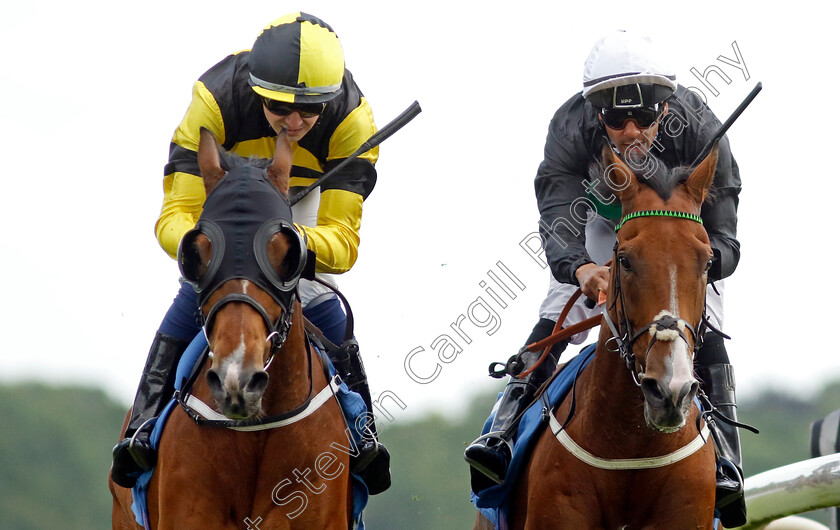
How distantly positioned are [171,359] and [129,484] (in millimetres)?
730

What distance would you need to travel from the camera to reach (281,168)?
7.38 metres

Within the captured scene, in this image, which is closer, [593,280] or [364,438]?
[593,280]

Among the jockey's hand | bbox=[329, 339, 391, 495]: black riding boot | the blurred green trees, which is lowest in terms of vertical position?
the blurred green trees

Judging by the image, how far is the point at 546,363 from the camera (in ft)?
27.7

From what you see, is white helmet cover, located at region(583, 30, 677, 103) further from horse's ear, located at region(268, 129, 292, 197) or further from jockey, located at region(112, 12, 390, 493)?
horse's ear, located at region(268, 129, 292, 197)

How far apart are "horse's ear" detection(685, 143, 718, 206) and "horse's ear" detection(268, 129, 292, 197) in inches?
81.3

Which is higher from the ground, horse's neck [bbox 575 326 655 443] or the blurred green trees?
horse's neck [bbox 575 326 655 443]

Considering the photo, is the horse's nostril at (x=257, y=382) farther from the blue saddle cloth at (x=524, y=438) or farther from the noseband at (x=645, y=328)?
the blue saddle cloth at (x=524, y=438)

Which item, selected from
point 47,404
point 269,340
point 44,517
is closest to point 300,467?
point 269,340

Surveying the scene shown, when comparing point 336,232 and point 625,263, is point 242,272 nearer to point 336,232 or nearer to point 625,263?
point 336,232

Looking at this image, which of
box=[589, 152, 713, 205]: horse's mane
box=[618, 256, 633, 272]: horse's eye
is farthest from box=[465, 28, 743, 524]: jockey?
box=[618, 256, 633, 272]: horse's eye

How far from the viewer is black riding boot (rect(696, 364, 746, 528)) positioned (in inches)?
296

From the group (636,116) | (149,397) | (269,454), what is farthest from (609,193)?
(149,397)

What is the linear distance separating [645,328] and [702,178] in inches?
38.2
